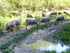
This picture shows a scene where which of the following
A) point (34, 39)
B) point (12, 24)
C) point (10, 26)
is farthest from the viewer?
point (12, 24)

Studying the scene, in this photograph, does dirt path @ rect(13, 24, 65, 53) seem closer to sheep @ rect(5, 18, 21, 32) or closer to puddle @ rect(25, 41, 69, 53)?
puddle @ rect(25, 41, 69, 53)

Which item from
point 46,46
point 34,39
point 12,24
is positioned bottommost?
point 34,39

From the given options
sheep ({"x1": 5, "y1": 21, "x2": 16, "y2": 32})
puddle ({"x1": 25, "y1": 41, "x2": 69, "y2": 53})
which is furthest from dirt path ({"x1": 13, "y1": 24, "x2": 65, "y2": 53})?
sheep ({"x1": 5, "y1": 21, "x2": 16, "y2": 32})

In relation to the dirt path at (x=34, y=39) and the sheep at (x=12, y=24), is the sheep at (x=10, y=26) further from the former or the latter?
the dirt path at (x=34, y=39)

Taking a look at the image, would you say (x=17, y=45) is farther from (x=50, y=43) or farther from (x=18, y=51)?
(x=50, y=43)

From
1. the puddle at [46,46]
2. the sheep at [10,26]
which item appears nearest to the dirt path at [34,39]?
the puddle at [46,46]

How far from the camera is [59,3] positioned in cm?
4250

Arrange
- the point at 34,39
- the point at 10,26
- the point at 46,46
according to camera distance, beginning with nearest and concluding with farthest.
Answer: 1. the point at 46,46
2. the point at 34,39
3. the point at 10,26

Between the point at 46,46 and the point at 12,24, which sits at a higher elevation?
the point at 12,24

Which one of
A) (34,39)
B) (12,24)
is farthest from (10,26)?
(34,39)

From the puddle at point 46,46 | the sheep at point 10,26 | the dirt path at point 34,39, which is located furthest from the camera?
the sheep at point 10,26

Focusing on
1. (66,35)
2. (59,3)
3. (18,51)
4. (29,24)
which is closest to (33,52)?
(18,51)

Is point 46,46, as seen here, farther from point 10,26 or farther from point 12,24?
point 12,24

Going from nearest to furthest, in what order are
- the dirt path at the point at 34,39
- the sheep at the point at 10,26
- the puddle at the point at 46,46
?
the dirt path at the point at 34,39 → the puddle at the point at 46,46 → the sheep at the point at 10,26
